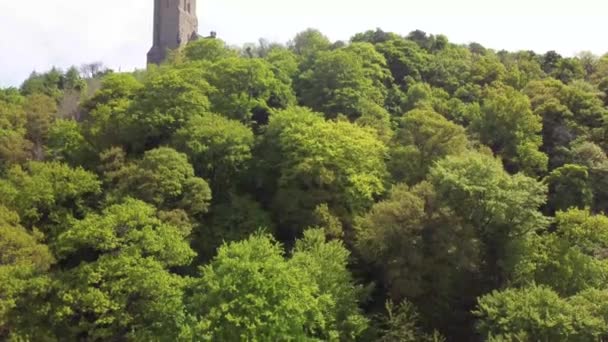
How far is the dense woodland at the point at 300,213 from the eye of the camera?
2328cm

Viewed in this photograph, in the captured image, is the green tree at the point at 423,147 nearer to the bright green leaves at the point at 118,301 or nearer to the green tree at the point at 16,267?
the bright green leaves at the point at 118,301

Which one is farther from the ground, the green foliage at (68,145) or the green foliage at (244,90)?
the green foliage at (244,90)

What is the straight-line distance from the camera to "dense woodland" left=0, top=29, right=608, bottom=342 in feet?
76.4

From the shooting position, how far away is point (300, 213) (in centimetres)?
3105

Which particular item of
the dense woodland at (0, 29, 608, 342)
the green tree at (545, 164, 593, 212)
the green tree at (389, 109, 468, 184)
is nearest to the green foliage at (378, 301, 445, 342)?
the dense woodland at (0, 29, 608, 342)

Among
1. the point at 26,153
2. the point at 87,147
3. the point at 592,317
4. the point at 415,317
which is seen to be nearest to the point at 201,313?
the point at 415,317

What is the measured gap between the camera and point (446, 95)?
44812 mm

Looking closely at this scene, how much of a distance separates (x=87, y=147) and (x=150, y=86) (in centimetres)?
533

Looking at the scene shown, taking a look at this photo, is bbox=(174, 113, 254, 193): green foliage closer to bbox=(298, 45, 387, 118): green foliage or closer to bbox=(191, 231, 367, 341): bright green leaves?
bbox=(191, 231, 367, 341): bright green leaves

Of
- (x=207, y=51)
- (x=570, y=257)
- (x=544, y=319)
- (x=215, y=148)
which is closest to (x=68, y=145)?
(x=215, y=148)

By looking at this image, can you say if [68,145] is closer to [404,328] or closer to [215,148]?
[215,148]

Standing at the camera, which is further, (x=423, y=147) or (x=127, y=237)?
(x=423, y=147)

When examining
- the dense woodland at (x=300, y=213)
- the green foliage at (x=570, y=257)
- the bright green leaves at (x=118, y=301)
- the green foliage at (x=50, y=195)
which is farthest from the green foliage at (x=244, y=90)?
the green foliage at (x=570, y=257)

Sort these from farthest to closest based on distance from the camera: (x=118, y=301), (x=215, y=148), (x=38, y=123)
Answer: (x=38, y=123) < (x=215, y=148) < (x=118, y=301)
